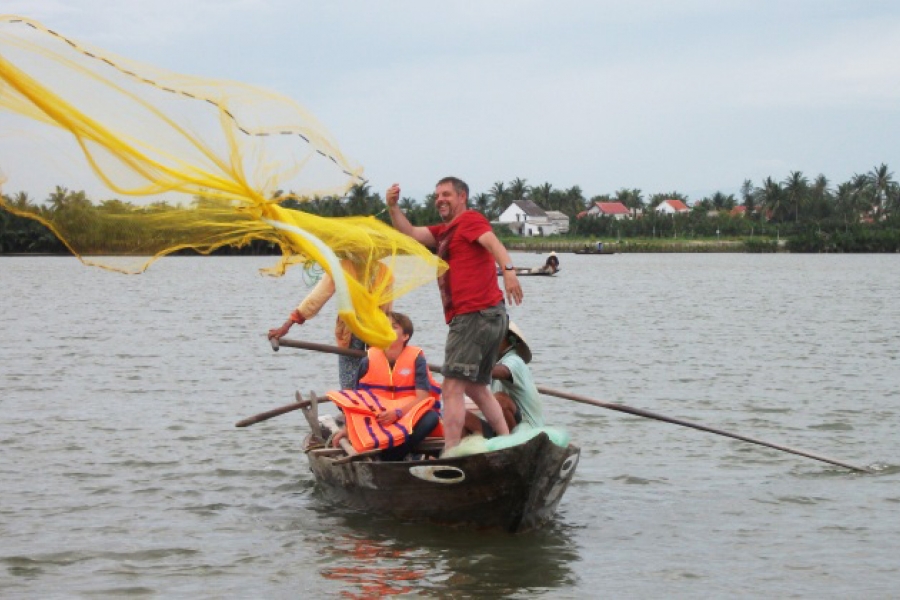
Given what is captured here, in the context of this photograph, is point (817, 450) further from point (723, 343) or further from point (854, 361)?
point (723, 343)

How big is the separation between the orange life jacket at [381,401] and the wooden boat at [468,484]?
0.19 metres

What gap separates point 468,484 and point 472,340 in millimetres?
1133

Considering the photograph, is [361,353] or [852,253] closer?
[361,353]

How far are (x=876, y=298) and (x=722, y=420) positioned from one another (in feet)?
119

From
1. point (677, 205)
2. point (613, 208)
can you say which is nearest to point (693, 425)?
point (613, 208)

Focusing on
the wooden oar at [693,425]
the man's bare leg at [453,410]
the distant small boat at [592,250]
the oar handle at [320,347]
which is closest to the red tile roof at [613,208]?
the distant small boat at [592,250]

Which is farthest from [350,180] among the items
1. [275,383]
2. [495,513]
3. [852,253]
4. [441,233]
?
[852,253]

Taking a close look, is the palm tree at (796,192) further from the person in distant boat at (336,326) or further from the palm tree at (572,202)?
the person in distant boat at (336,326)

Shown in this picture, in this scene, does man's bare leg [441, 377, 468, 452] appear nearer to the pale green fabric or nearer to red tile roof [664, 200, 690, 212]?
the pale green fabric

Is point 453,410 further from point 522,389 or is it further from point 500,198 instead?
point 500,198

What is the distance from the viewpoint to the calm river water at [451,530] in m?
9.41

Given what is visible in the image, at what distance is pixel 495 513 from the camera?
9.89m

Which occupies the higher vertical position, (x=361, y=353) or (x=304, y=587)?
(x=361, y=353)

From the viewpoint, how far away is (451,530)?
10156 millimetres
